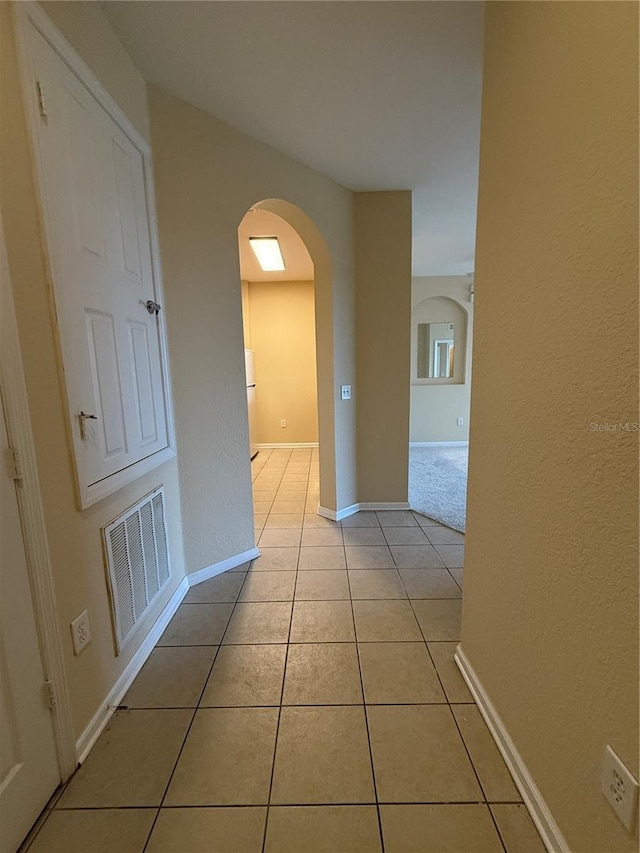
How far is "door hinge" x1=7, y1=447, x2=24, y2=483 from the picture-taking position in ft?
3.23

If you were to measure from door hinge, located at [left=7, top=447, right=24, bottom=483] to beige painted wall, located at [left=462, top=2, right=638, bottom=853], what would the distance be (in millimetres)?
1394

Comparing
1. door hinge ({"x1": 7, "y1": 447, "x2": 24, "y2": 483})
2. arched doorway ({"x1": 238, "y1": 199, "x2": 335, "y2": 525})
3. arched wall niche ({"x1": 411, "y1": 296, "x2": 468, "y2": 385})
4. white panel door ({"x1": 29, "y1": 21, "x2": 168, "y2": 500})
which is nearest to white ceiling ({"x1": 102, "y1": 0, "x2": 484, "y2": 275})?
white panel door ({"x1": 29, "y1": 21, "x2": 168, "y2": 500})

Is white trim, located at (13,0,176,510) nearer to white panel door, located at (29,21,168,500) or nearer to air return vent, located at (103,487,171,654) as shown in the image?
white panel door, located at (29,21,168,500)

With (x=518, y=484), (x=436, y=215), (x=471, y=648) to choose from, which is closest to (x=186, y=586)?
(x=471, y=648)

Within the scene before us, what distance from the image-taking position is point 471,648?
1461mm

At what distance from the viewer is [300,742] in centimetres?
125

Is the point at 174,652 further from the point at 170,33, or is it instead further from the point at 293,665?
the point at 170,33

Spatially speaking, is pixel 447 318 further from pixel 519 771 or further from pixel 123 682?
pixel 123 682

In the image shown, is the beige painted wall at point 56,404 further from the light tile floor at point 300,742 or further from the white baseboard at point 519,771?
the white baseboard at point 519,771

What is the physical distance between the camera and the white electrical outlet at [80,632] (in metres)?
1.21

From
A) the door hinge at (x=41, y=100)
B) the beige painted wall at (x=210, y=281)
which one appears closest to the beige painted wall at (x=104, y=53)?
the beige painted wall at (x=210, y=281)

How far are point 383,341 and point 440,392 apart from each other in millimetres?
3111

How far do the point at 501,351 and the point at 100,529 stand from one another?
152 centimetres

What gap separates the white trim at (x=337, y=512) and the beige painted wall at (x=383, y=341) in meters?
0.12
